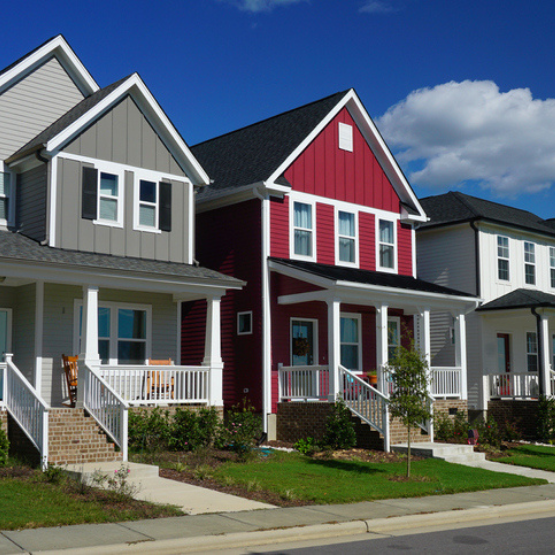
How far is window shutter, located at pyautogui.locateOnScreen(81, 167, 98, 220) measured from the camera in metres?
18.2

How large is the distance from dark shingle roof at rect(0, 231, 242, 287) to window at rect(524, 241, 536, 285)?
45.8ft

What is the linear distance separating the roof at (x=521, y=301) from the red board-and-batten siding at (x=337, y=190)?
330cm

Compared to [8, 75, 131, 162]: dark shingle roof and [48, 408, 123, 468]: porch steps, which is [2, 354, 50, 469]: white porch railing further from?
[8, 75, 131, 162]: dark shingle roof

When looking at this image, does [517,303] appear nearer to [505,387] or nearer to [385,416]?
[505,387]

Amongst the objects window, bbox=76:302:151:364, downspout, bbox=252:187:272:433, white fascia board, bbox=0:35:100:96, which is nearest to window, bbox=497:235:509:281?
downspout, bbox=252:187:272:433

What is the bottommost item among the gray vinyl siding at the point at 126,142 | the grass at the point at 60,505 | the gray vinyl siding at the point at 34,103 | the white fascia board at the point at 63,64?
the grass at the point at 60,505

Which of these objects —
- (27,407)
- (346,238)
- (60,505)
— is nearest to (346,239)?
(346,238)

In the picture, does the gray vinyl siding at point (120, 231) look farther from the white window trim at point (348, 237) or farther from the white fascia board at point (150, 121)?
the white window trim at point (348, 237)

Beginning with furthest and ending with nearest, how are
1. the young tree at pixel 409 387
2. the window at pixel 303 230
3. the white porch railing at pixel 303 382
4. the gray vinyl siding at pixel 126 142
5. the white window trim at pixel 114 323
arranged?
the window at pixel 303 230 → the white porch railing at pixel 303 382 → the gray vinyl siding at pixel 126 142 → the white window trim at pixel 114 323 → the young tree at pixel 409 387

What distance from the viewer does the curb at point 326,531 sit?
8977 millimetres

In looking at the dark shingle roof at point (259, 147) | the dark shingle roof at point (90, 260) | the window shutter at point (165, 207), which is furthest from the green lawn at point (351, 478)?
the dark shingle roof at point (259, 147)

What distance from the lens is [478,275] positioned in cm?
2614

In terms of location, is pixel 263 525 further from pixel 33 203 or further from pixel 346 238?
pixel 346 238

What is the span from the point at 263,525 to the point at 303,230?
40.9 ft
